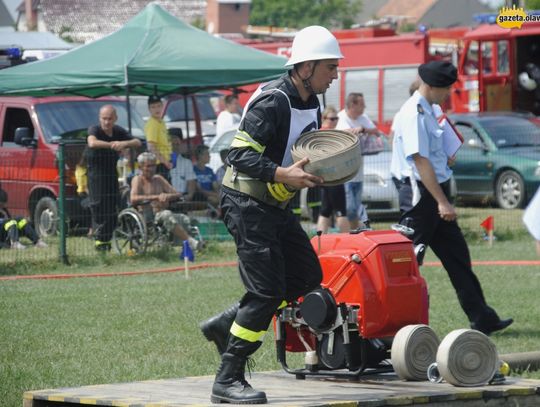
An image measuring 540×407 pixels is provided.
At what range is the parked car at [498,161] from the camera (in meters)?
21.0

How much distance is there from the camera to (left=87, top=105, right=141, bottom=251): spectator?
51.9 feet

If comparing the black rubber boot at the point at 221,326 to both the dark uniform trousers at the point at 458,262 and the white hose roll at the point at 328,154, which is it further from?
the dark uniform trousers at the point at 458,262

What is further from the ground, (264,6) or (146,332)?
(264,6)

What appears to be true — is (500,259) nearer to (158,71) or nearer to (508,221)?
(508,221)

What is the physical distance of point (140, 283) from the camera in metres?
13.2

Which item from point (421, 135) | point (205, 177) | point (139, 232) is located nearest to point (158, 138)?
point (205, 177)

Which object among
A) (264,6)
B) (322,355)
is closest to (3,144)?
(322,355)

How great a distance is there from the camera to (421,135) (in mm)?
9234

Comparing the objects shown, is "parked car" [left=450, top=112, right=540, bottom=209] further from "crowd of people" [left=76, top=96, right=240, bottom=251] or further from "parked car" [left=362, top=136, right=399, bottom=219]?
"crowd of people" [left=76, top=96, right=240, bottom=251]

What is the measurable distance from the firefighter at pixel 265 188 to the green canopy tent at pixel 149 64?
10497mm

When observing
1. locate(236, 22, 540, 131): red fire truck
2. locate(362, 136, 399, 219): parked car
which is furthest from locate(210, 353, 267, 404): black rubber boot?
locate(236, 22, 540, 131): red fire truck

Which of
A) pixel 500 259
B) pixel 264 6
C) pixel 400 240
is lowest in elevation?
pixel 500 259

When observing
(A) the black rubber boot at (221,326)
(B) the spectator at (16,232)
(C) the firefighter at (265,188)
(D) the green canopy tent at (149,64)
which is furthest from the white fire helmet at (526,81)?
(C) the firefighter at (265,188)

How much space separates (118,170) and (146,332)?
6894mm
